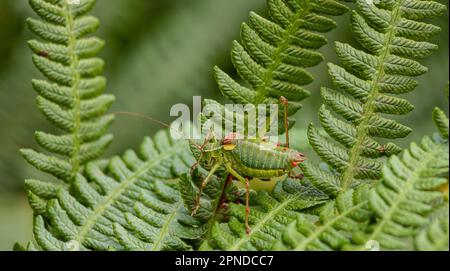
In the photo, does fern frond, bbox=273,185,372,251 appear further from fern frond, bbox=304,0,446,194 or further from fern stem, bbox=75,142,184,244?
fern stem, bbox=75,142,184,244

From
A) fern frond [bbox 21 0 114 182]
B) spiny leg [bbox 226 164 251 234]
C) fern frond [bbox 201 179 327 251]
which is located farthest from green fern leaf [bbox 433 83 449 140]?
fern frond [bbox 21 0 114 182]

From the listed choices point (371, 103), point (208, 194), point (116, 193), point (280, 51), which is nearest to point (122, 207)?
point (116, 193)

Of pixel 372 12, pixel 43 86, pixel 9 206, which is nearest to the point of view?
pixel 372 12

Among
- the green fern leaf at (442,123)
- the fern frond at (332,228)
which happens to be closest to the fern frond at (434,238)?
the fern frond at (332,228)

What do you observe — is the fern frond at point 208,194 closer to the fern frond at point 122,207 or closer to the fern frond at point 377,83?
the fern frond at point 122,207

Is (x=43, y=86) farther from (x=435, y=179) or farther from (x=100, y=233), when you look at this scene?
(x=435, y=179)

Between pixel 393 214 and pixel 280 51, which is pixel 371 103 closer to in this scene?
pixel 280 51
